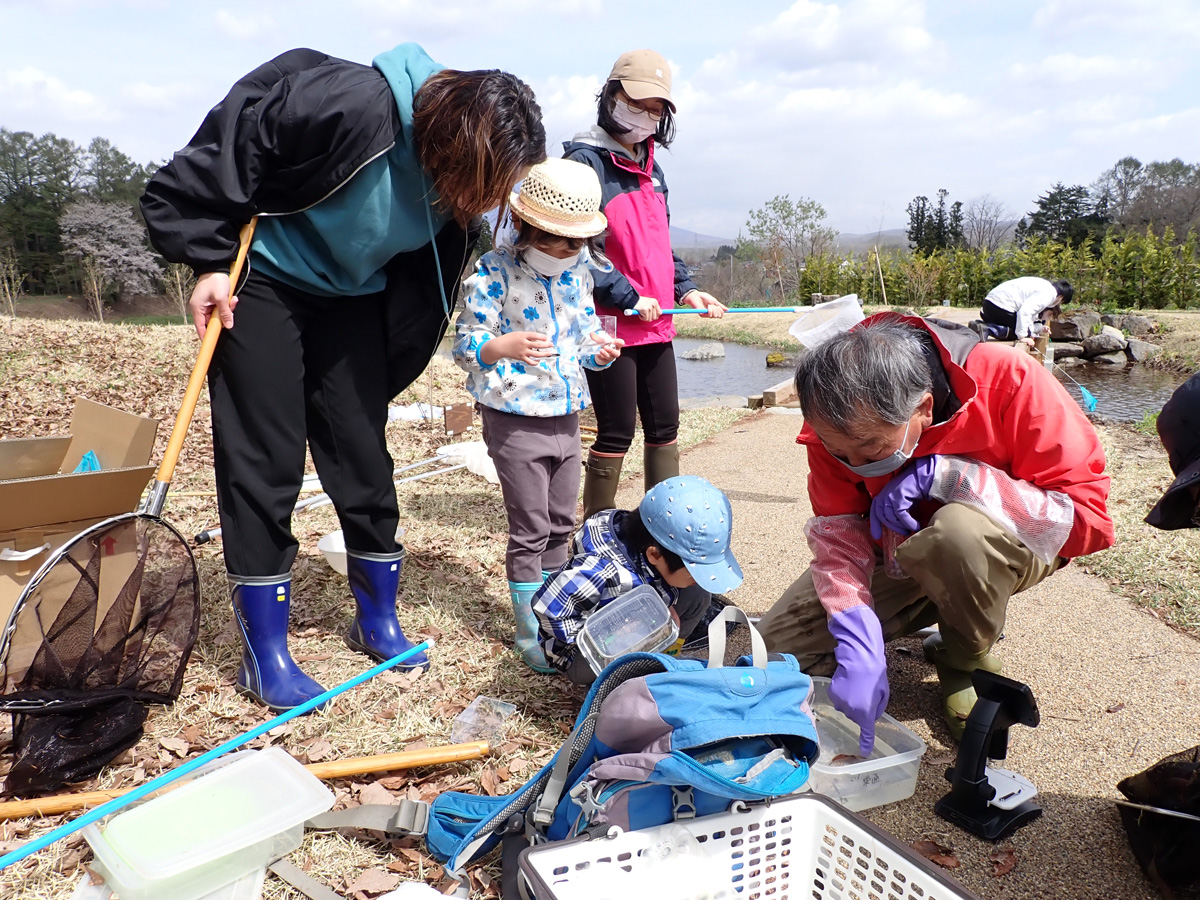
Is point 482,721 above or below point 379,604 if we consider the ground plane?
below

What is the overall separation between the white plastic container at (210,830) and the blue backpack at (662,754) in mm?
343

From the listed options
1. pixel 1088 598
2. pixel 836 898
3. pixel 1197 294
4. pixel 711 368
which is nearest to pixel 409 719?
pixel 836 898

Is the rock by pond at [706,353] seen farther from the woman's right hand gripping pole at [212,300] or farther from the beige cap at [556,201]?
the woman's right hand gripping pole at [212,300]

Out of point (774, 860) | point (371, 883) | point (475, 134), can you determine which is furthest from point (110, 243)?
point (774, 860)

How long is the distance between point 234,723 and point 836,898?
160 cm

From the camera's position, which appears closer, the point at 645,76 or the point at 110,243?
the point at 645,76

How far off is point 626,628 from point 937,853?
90 cm

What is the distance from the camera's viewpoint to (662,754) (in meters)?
1.46

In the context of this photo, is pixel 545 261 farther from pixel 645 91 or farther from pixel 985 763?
pixel 985 763

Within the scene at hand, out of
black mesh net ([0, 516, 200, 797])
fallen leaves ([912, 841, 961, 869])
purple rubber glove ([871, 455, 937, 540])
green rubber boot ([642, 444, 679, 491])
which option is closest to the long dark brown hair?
black mesh net ([0, 516, 200, 797])

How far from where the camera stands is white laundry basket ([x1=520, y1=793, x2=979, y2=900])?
1.38 meters

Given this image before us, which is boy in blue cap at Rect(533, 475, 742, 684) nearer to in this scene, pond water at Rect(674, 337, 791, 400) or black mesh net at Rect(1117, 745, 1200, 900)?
black mesh net at Rect(1117, 745, 1200, 900)

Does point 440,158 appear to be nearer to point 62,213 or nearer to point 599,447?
point 599,447

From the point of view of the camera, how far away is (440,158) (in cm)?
200
